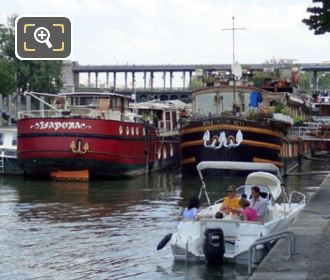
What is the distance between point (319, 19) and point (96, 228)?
10.1 m

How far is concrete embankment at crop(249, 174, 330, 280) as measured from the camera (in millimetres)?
12461

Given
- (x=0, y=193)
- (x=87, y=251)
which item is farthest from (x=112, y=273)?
(x=0, y=193)

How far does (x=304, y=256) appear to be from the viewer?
546 inches

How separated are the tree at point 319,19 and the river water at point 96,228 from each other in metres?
4.93

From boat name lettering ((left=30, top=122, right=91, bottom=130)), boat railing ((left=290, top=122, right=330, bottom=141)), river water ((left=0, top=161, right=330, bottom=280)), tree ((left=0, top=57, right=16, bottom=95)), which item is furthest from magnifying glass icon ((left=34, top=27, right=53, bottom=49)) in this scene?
tree ((left=0, top=57, right=16, bottom=95))

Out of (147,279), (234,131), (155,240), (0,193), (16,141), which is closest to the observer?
(147,279)

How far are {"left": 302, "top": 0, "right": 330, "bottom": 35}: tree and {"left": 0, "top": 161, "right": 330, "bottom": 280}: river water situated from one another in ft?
16.2

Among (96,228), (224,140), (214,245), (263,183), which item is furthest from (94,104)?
(214,245)

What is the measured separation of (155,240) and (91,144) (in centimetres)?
1771

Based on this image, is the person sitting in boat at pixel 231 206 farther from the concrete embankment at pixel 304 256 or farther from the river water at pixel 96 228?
the river water at pixel 96 228

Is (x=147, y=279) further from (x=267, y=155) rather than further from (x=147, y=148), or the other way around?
(x=147, y=148)

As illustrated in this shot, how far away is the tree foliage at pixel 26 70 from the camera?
250 feet

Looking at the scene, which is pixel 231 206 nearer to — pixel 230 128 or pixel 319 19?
pixel 319 19

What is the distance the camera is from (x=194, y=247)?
55.2 ft
